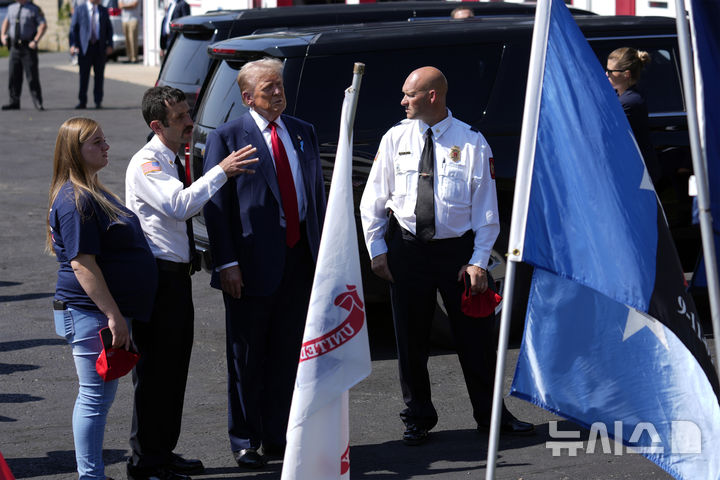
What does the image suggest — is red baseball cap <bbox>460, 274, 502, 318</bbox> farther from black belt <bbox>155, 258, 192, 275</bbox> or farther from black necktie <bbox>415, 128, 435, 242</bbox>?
black belt <bbox>155, 258, 192, 275</bbox>

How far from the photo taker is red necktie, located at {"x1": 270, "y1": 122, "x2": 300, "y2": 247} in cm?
534

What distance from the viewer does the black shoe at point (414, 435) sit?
18.6 ft

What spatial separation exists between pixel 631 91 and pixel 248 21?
17.7 feet

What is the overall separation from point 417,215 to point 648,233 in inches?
79.9

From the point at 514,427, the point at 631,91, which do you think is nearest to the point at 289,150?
the point at 514,427

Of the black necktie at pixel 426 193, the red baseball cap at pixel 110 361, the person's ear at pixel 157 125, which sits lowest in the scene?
the red baseball cap at pixel 110 361

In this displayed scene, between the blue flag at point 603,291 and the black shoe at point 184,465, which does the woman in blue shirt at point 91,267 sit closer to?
the black shoe at point 184,465

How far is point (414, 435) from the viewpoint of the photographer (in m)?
5.67

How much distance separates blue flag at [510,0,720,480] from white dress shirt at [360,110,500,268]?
169 cm

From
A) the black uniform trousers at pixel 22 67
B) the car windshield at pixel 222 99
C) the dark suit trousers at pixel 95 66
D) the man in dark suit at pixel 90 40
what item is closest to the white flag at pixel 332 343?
the car windshield at pixel 222 99

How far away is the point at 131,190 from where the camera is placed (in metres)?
5.08

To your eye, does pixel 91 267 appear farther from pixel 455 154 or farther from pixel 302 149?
pixel 455 154

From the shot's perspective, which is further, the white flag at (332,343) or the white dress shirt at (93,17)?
the white dress shirt at (93,17)

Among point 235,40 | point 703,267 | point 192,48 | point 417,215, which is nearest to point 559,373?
point 703,267
